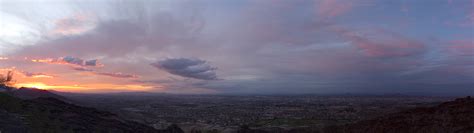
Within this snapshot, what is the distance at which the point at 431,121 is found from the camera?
26250 mm

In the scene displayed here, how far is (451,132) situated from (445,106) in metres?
8.70

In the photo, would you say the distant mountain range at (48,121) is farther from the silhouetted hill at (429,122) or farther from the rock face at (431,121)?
the rock face at (431,121)

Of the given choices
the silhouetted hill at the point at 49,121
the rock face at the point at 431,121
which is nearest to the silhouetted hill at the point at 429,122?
the rock face at the point at 431,121

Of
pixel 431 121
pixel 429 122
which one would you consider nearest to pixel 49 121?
pixel 429 122

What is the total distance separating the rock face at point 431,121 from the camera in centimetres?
2368

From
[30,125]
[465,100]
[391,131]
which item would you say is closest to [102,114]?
[30,125]

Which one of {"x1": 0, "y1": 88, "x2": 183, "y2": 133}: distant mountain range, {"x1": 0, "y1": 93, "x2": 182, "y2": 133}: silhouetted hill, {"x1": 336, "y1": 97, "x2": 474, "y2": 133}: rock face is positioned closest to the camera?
{"x1": 0, "y1": 88, "x2": 183, "y2": 133}: distant mountain range

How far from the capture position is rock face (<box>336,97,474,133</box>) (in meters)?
23.7

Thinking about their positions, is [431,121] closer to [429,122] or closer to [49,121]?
[429,122]

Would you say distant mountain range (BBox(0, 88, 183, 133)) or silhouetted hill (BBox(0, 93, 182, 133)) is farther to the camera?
silhouetted hill (BBox(0, 93, 182, 133))

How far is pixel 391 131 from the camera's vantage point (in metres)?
26.4

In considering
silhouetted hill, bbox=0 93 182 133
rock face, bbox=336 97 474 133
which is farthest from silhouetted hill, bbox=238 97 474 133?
silhouetted hill, bbox=0 93 182 133

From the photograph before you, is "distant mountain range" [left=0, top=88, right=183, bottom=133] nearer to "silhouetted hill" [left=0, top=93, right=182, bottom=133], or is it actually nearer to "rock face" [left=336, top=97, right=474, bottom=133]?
"silhouetted hill" [left=0, top=93, right=182, bottom=133]

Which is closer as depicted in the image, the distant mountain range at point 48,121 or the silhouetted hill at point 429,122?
the distant mountain range at point 48,121
